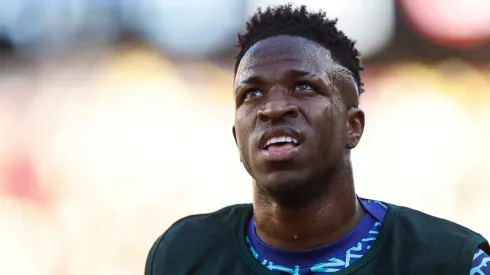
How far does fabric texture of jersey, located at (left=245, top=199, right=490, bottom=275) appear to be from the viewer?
1.60m

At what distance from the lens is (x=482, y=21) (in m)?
2.96

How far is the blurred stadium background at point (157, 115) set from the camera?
116 inches

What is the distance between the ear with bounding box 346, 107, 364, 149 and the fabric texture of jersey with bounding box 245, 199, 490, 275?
0.20m

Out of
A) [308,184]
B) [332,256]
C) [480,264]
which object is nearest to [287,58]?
[308,184]

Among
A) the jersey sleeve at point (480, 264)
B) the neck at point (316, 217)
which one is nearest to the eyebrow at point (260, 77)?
the neck at point (316, 217)

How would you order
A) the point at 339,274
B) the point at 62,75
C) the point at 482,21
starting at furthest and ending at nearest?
the point at 62,75
the point at 482,21
the point at 339,274

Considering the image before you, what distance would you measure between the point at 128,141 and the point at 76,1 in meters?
0.70

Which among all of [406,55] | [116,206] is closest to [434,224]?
[406,55]

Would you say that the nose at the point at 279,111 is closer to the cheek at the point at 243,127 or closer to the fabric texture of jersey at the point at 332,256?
the cheek at the point at 243,127

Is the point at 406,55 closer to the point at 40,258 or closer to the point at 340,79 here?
the point at 340,79

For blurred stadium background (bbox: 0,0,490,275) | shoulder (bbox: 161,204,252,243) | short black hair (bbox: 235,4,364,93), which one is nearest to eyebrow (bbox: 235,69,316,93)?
short black hair (bbox: 235,4,364,93)

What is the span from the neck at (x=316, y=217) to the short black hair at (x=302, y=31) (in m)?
0.30

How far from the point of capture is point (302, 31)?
1725mm

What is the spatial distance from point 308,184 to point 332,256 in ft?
0.63
